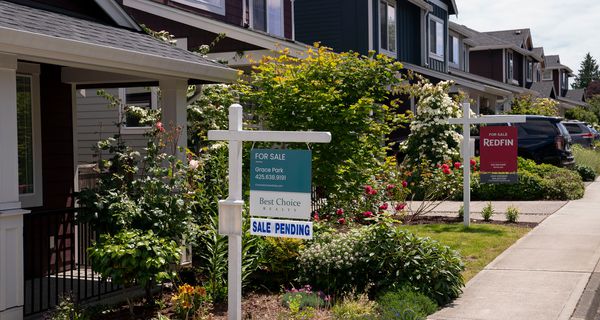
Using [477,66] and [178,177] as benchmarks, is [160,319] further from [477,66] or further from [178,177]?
[477,66]

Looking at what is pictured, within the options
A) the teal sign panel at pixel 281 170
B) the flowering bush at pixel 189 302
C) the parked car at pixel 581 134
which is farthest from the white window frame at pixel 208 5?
the parked car at pixel 581 134

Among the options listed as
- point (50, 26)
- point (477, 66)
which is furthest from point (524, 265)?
point (477, 66)

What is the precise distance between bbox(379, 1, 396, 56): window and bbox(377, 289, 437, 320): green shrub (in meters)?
16.2

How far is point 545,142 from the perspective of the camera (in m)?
20.4

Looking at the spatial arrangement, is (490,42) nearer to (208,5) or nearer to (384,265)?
(208,5)

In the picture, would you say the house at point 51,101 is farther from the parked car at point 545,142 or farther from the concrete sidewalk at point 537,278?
the parked car at point 545,142

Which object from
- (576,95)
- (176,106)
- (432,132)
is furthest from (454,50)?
(576,95)

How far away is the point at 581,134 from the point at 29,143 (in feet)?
89.6

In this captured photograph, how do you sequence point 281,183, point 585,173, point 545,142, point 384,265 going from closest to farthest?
point 281,183
point 384,265
point 545,142
point 585,173

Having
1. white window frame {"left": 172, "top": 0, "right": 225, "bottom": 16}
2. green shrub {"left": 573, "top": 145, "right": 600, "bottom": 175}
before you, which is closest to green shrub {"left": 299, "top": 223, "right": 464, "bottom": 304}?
white window frame {"left": 172, "top": 0, "right": 225, "bottom": 16}

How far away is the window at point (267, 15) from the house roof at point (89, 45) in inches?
331

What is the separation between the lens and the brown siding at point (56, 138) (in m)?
9.30

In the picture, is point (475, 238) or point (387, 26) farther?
point (387, 26)

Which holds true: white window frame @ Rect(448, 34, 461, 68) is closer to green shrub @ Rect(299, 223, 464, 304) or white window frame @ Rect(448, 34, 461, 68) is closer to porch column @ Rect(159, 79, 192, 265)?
porch column @ Rect(159, 79, 192, 265)
